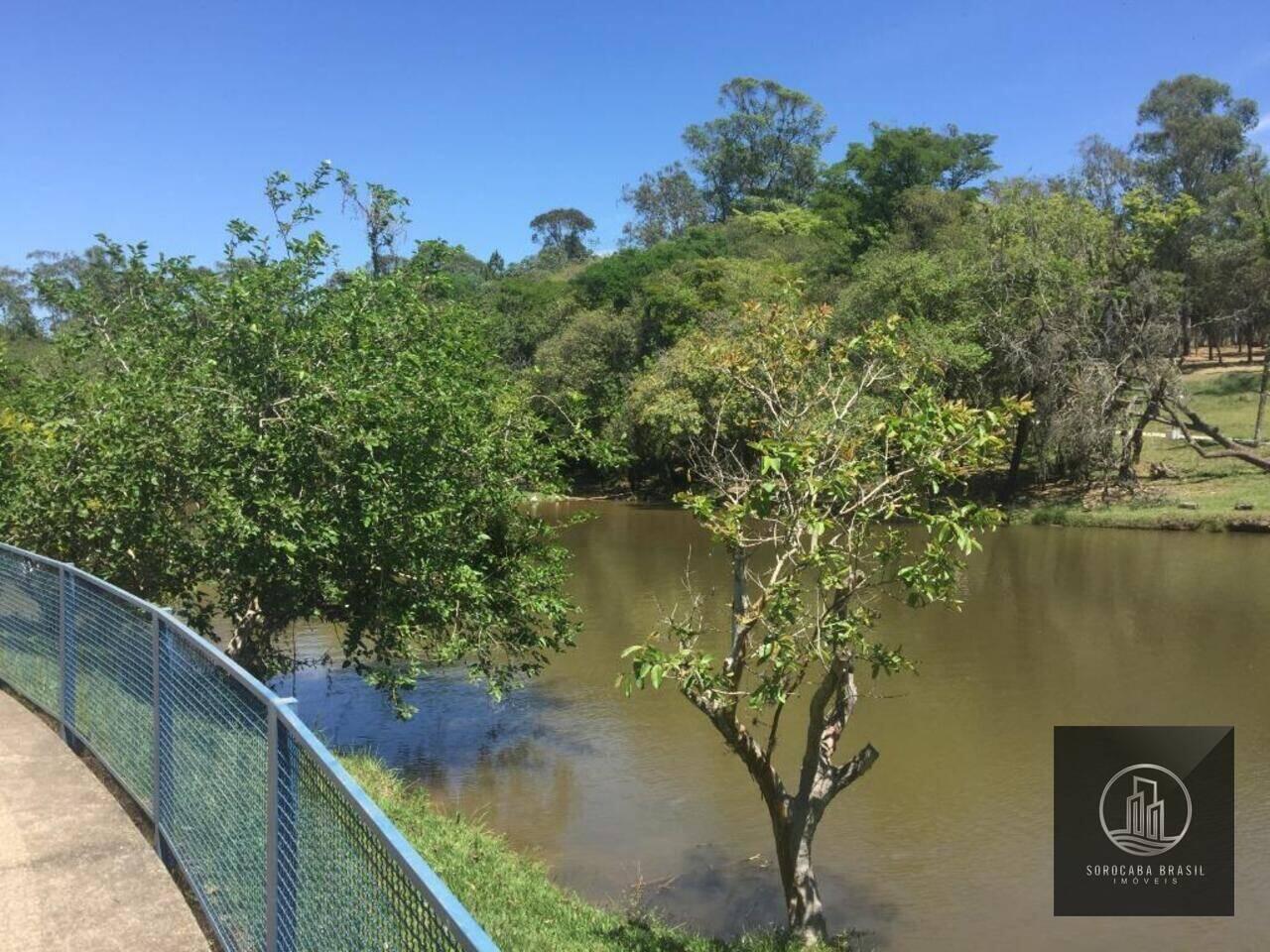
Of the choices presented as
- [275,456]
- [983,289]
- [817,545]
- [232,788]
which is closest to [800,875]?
[817,545]

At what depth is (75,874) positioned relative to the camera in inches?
189

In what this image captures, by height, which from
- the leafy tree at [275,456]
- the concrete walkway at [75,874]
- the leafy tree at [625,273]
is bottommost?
the concrete walkway at [75,874]

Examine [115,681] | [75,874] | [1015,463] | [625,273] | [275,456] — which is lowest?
[75,874]

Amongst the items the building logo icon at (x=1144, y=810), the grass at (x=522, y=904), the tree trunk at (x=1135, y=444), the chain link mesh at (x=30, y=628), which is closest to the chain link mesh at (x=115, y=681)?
the chain link mesh at (x=30, y=628)

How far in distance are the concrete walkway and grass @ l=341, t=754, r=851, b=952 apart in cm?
249

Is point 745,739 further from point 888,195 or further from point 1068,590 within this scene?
point 888,195

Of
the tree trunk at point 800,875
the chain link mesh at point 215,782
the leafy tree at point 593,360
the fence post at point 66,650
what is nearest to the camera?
the chain link mesh at point 215,782

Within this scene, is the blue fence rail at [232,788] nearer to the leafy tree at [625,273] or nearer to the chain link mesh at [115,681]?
the chain link mesh at [115,681]

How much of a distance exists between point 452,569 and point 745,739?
406 centimetres

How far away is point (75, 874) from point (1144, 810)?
9441 mm

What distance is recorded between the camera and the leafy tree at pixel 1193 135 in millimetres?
58197

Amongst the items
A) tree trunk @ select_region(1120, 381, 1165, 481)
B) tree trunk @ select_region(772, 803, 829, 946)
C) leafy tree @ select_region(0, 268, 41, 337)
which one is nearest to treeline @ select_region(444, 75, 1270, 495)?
tree trunk @ select_region(1120, 381, 1165, 481)

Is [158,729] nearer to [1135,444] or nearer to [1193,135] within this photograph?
[1135,444]

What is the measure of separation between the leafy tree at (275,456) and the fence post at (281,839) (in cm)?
541
